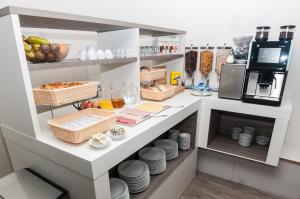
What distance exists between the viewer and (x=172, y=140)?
1700 mm

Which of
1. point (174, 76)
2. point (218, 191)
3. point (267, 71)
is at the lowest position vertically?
point (218, 191)

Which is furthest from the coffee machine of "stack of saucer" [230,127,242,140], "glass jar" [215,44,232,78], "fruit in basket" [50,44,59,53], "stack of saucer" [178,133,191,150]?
"fruit in basket" [50,44,59,53]

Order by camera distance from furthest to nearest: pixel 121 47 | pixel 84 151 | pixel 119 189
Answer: pixel 121 47
pixel 119 189
pixel 84 151

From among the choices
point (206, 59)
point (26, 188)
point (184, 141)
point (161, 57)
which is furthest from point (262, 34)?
point (26, 188)

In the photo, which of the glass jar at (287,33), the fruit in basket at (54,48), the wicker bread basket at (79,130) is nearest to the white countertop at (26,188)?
the wicker bread basket at (79,130)

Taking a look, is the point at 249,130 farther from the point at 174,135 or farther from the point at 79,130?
the point at 79,130

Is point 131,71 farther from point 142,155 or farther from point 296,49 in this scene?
point 296,49

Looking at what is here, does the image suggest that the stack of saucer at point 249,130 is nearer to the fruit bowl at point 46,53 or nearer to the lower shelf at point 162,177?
the lower shelf at point 162,177

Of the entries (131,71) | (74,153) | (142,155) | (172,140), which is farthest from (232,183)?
(74,153)

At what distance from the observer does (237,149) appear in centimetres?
165

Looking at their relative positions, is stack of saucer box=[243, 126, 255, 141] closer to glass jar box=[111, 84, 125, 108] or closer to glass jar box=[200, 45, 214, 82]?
glass jar box=[200, 45, 214, 82]

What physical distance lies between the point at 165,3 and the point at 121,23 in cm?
106

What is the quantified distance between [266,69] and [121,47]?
3.53ft

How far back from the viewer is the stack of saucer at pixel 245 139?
166 centimetres
